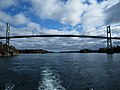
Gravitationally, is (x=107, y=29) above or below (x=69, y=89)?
above

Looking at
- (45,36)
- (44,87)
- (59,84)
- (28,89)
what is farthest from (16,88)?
(45,36)

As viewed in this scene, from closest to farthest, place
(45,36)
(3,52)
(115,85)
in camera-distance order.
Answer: (115,85), (45,36), (3,52)

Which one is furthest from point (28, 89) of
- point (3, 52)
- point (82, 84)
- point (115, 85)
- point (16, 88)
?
point (3, 52)

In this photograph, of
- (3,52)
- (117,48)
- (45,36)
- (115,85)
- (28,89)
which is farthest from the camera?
(117,48)

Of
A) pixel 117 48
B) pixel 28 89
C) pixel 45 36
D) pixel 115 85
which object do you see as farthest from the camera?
pixel 117 48

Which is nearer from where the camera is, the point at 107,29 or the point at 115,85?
the point at 115,85

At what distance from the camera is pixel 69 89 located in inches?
615

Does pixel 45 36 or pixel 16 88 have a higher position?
pixel 45 36

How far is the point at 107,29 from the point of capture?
97.5 meters

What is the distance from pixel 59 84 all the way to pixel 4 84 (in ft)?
14.5

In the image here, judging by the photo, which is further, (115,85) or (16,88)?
(115,85)

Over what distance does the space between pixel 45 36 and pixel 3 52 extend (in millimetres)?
39748

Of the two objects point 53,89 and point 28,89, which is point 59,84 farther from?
point 28,89

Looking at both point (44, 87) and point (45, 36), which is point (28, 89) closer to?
point (44, 87)
